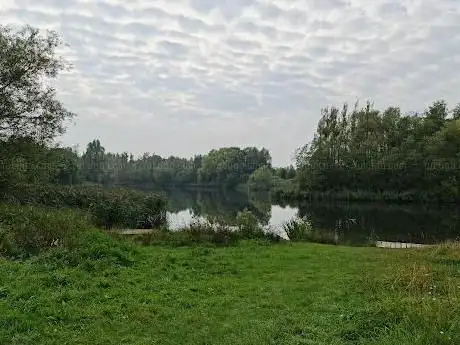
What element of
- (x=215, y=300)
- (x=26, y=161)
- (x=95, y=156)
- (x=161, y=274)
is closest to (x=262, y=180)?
(x=95, y=156)

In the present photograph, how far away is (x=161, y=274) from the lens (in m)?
8.23

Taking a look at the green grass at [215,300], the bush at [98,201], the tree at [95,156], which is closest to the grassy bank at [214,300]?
the green grass at [215,300]

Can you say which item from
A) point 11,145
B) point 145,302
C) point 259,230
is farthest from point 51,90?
point 145,302

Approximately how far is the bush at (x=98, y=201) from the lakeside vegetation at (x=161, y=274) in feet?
0.20

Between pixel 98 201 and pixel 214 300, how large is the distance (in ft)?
43.8

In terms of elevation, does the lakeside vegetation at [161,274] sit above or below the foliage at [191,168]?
below

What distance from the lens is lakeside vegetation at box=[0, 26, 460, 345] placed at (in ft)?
16.4

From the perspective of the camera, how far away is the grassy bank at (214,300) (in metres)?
4.82

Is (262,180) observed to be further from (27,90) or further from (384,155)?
(27,90)

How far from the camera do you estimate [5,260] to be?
821 cm

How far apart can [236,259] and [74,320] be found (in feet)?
17.9

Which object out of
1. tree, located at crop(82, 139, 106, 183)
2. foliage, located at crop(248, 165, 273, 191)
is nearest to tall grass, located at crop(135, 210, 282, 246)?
foliage, located at crop(248, 165, 273, 191)

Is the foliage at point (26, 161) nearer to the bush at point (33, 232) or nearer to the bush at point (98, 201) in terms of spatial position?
the bush at point (98, 201)

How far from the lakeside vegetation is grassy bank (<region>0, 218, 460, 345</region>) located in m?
0.02
